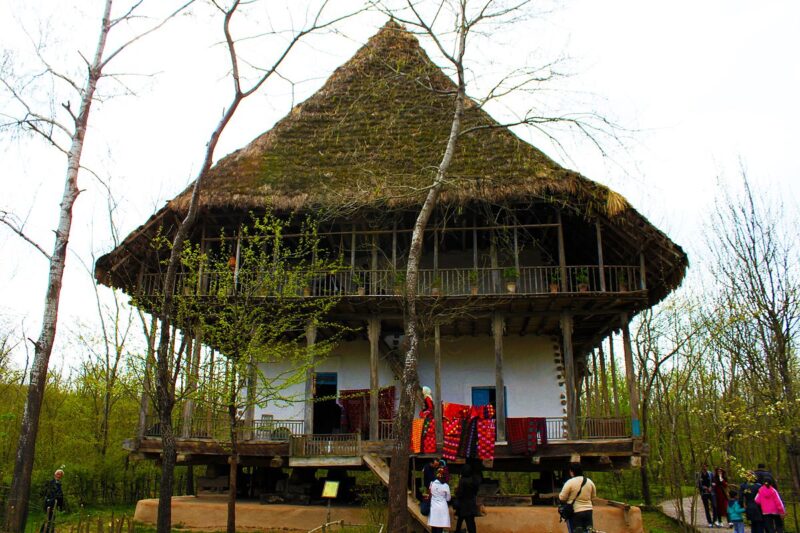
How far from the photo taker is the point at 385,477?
46.6ft

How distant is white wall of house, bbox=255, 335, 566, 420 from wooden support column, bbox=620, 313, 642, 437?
2.87 metres

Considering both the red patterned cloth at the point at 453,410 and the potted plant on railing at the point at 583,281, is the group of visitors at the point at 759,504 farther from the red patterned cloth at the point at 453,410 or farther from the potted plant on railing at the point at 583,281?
the red patterned cloth at the point at 453,410

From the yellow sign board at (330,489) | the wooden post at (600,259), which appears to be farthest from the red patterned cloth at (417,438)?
the wooden post at (600,259)

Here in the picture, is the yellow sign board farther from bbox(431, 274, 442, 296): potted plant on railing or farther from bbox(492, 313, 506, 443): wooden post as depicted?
bbox(431, 274, 442, 296): potted plant on railing

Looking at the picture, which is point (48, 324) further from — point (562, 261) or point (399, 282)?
point (562, 261)

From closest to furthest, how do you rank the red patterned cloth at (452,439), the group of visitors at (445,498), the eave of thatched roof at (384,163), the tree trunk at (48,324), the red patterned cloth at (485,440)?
the tree trunk at (48,324), the group of visitors at (445,498), the red patterned cloth at (485,440), the red patterned cloth at (452,439), the eave of thatched roof at (384,163)

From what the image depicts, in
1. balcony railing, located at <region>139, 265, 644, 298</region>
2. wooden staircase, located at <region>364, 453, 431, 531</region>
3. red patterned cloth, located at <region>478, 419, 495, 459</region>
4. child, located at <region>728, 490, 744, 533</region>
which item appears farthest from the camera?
balcony railing, located at <region>139, 265, 644, 298</region>

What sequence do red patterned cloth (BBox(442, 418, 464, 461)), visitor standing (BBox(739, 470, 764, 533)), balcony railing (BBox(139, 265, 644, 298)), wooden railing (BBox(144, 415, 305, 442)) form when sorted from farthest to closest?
1. balcony railing (BBox(139, 265, 644, 298))
2. wooden railing (BBox(144, 415, 305, 442))
3. red patterned cloth (BBox(442, 418, 464, 461))
4. visitor standing (BBox(739, 470, 764, 533))

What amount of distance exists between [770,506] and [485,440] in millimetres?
5533

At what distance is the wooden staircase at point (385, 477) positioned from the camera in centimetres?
1277

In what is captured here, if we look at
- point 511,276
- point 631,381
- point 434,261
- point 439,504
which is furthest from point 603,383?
point 439,504

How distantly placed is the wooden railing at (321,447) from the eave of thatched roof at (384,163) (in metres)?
5.27

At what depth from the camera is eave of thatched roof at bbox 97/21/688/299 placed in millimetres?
16328

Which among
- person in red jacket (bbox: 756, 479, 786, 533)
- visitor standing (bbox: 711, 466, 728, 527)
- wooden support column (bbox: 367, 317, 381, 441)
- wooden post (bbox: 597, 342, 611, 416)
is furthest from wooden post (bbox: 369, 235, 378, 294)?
visitor standing (bbox: 711, 466, 728, 527)
